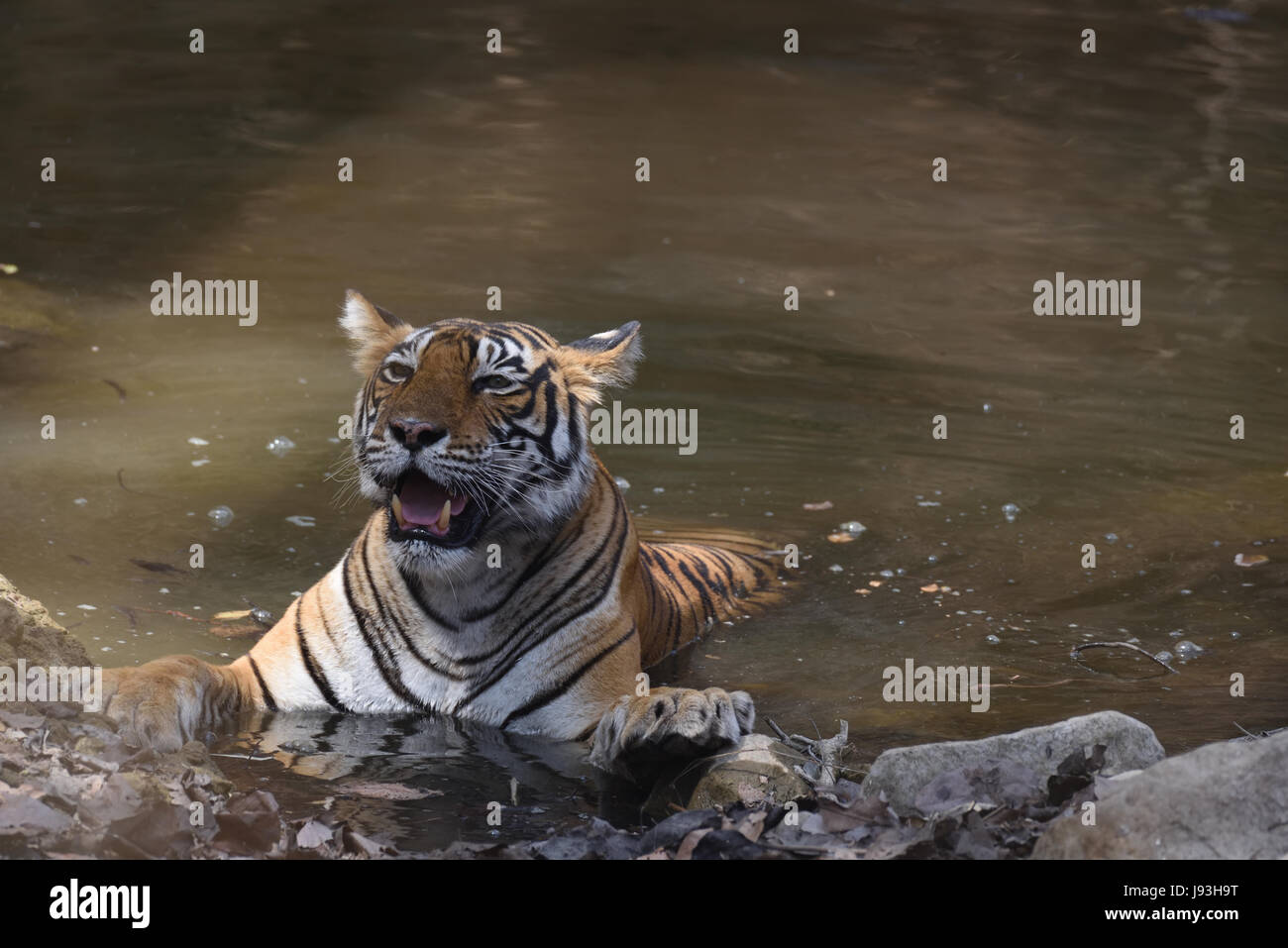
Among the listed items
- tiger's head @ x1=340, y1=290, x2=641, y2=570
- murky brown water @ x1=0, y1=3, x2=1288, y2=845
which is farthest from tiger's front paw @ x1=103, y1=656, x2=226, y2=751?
tiger's head @ x1=340, y1=290, x2=641, y2=570

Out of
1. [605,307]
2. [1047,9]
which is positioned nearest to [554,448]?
[605,307]

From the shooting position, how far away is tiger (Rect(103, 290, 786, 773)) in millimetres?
4125

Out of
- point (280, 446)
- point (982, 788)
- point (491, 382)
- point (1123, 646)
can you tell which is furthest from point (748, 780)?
point (280, 446)

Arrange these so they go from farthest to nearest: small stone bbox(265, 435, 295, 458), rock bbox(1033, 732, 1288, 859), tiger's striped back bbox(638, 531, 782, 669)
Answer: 1. small stone bbox(265, 435, 295, 458)
2. tiger's striped back bbox(638, 531, 782, 669)
3. rock bbox(1033, 732, 1288, 859)

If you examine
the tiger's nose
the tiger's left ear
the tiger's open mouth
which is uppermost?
the tiger's left ear

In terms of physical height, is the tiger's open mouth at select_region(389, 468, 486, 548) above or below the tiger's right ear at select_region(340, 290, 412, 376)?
below

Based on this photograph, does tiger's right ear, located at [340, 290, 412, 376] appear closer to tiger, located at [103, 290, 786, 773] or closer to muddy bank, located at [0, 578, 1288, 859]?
tiger, located at [103, 290, 786, 773]

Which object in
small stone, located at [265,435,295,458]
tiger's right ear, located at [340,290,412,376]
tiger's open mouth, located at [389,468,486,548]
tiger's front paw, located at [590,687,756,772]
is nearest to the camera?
tiger's front paw, located at [590,687,756,772]

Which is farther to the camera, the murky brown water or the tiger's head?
the murky brown water

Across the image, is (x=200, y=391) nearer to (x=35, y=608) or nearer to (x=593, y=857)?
(x=35, y=608)

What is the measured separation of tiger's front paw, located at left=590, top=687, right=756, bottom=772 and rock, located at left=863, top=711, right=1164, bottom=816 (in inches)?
13.8

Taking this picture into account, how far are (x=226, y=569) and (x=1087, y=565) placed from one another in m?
3.18

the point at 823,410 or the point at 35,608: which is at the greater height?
the point at 823,410
